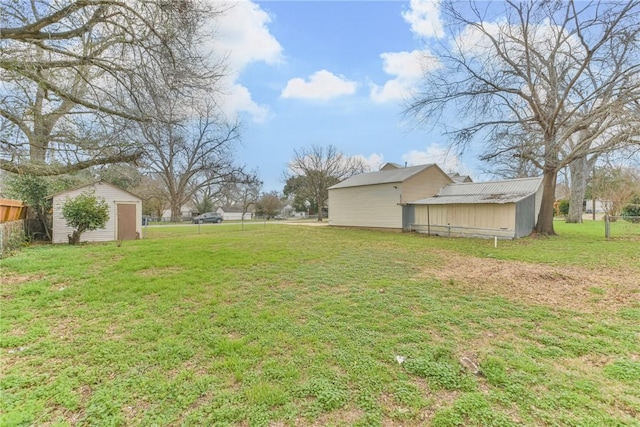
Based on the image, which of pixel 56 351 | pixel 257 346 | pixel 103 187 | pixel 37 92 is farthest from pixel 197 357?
pixel 103 187

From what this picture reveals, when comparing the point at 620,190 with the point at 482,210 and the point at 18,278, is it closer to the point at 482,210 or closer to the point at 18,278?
the point at 482,210

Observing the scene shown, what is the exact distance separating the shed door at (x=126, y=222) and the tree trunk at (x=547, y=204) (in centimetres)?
2069

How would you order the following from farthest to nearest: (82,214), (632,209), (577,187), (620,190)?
(620,190)
(577,187)
(632,209)
(82,214)

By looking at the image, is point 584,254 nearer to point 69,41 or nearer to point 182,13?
point 182,13

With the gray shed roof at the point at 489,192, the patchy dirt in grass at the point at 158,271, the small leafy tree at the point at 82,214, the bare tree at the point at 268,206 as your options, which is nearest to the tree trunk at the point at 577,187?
the gray shed roof at the point at 489,192

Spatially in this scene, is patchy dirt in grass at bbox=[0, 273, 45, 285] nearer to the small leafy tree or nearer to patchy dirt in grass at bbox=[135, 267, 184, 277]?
patchy dirt in grass at bbox=[135, 267, 184, 277]

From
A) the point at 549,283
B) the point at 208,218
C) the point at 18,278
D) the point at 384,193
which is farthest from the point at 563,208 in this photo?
the point at 18,278

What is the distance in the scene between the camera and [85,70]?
624 cm

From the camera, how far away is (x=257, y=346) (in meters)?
3.20

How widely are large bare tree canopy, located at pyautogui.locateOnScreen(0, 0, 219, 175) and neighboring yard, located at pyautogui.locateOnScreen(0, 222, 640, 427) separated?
281 cm

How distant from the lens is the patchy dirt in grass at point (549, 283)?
4793mm

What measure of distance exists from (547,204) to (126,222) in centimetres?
2120

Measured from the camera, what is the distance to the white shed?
12.1m

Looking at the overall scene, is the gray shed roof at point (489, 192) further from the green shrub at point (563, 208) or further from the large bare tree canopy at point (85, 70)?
the green shrub at point (563, 208)
